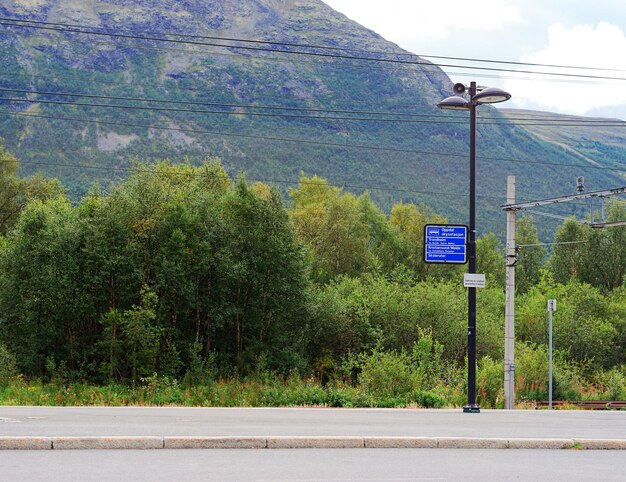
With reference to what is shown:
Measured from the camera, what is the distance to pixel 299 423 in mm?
16156

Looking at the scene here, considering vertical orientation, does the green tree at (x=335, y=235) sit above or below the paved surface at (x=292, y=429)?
above

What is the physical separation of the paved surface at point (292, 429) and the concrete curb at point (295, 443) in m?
Result: 0.01

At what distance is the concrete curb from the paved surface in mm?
14

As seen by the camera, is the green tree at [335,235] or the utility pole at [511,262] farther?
the green tree at [335,235]

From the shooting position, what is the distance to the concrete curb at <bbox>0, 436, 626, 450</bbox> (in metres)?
12.0

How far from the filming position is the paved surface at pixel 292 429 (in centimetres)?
1246

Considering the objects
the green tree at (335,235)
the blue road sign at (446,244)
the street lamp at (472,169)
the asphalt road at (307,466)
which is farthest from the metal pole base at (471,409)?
the green tree at (335,235)

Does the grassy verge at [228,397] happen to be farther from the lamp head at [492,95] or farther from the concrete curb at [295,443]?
the concrete curb at [295,443]

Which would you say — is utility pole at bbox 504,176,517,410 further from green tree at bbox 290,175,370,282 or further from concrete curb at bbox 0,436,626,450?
green tree at bbox 290,175,370,282

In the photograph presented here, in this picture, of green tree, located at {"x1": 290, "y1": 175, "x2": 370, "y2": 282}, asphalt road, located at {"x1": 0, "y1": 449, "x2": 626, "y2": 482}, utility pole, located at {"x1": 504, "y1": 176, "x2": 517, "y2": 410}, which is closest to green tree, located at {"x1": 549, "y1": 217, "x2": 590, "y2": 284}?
green tree, located at {"x1": 290, "y1": 175, "x2": 370, "y2": 282}

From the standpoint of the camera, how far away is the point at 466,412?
20.9m

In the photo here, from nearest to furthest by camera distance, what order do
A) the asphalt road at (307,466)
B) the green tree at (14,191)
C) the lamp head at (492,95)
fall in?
1. the asphalt road at (307,466)
2. the lamp head at (492,95)
3. the green tree at (14,191)

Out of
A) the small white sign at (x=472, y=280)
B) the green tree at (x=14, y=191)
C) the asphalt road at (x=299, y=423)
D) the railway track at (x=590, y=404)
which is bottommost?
the railway track at (x=590, y=404)

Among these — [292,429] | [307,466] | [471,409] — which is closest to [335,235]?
[471,409]
